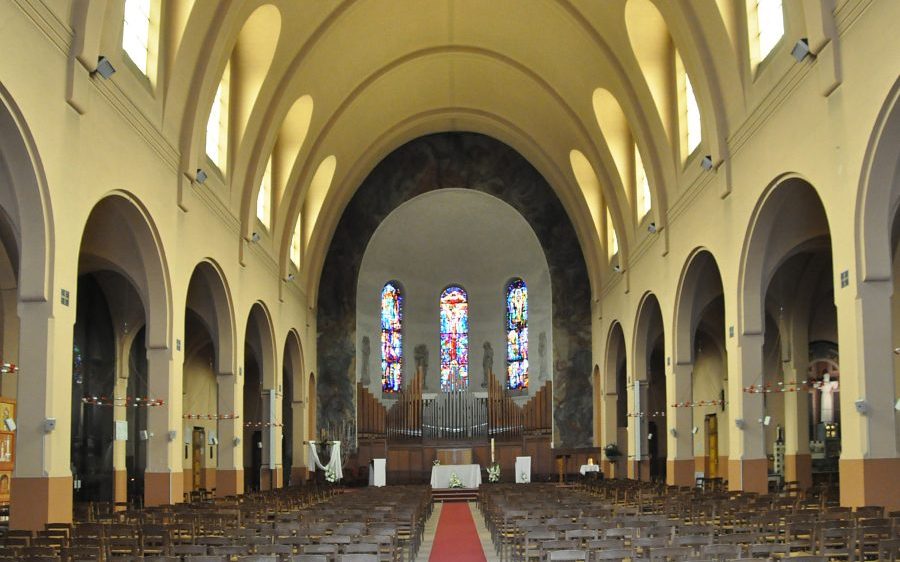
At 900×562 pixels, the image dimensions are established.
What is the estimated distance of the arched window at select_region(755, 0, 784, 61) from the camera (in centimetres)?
1722

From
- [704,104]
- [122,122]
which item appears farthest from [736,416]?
[122,122]

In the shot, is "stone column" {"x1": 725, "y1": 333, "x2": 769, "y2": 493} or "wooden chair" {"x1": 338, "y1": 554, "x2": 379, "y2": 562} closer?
"wooden chair" {"x1": 338, "y1": 554, "x2": 379, "y2": 562}

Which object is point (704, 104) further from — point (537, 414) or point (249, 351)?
point (249, 351)

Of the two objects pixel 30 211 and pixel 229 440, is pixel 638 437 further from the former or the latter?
pixel 30 211

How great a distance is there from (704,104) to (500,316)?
22.3m

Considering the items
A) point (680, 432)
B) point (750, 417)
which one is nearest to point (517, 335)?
point (680, 432)

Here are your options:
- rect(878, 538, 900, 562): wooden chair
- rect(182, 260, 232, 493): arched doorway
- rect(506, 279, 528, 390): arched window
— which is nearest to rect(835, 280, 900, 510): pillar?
rect(878, 538, 900, 562): wooden chair

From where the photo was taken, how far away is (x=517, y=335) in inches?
1629

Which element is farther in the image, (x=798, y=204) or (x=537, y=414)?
(x=537, y=414)

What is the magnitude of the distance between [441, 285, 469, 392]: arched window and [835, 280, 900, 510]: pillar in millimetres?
28146

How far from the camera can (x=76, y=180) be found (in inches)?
577

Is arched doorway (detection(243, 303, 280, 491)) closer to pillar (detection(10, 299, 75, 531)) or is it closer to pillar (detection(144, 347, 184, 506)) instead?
pillar (detection(144, 347, 184, 506))

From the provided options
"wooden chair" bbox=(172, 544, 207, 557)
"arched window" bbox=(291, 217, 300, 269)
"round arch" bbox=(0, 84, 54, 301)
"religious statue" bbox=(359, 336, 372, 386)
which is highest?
"arched window" bbox=(291, 217, 300, 269)

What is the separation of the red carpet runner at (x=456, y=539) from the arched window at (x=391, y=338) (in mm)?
12640
